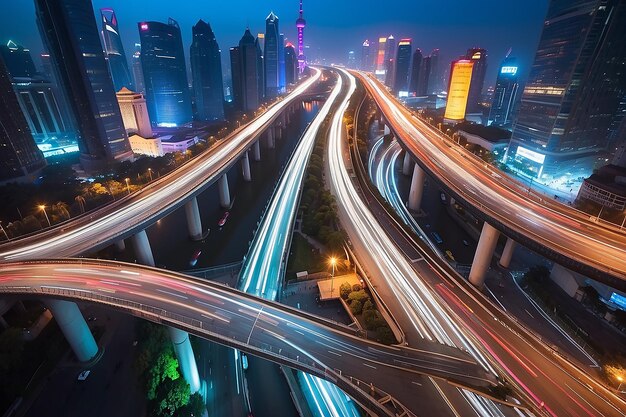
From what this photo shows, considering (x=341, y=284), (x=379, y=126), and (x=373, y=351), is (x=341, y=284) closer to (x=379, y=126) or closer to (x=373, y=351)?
(x=373, y=351)

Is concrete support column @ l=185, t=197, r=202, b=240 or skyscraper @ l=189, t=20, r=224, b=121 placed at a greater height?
skyscraper @ l=189, t=20, r=224, b=121

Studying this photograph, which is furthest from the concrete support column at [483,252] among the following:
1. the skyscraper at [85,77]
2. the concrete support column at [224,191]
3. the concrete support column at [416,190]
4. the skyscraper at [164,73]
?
the skyscraper at [164,73]

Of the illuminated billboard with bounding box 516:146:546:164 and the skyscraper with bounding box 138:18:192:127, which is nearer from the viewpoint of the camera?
the illuminated billboard with bounding box 516:146:546:164

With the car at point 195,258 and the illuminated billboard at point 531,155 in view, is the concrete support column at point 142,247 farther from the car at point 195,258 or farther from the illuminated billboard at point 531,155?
the illuminated billboard at point 531,155

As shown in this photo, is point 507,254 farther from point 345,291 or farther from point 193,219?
point 193,219

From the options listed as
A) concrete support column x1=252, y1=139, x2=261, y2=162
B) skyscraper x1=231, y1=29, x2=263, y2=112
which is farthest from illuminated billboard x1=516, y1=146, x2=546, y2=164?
skyscraper x1=231, y1=29, x2=263, y2=112

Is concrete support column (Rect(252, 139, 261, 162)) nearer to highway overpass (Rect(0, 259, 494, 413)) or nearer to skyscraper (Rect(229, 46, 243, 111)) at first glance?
highway overpass (Rect(0, 259, 494, 413))
